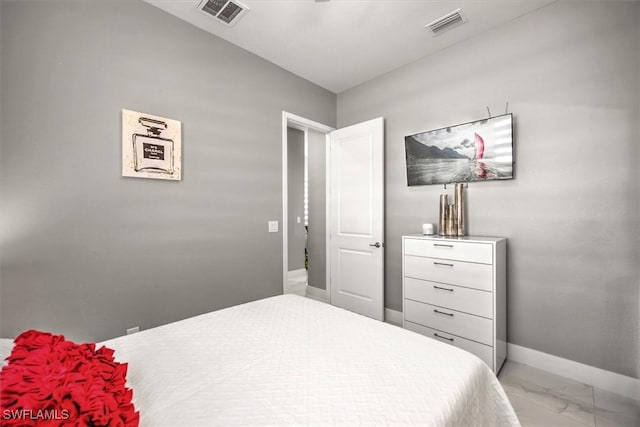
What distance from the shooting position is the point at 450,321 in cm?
230

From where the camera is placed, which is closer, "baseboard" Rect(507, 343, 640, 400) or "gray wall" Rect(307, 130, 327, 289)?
"baseboard" Rect(507, 343, 640, 400)

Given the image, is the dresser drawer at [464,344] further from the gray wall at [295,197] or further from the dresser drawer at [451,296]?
the gray wall at [295,197]

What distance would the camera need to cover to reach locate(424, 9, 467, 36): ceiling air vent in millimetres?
2271

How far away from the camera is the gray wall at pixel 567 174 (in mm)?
1898

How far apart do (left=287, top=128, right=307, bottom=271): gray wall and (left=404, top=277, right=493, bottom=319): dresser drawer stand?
3.33m

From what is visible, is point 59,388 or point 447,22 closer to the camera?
point 59,388

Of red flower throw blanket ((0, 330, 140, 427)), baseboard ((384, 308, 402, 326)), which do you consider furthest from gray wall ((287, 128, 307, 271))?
red flower throw blanket ((0, 330, 140, 427))

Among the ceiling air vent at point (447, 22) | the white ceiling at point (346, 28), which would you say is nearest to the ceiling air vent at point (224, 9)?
the white ceiling at point (346, 28)

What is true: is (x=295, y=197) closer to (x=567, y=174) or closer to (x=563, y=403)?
(x=567, y=174)

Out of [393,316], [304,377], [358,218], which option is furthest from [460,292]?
[304,377]

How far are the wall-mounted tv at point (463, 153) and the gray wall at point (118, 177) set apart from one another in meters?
1.60

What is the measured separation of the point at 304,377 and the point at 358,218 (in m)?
2.49

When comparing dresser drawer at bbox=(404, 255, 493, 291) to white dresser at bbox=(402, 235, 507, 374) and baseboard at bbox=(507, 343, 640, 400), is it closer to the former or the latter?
white dresser at bbox=(402, 235, 507, 374)

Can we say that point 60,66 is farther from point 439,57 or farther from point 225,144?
point 439,57
